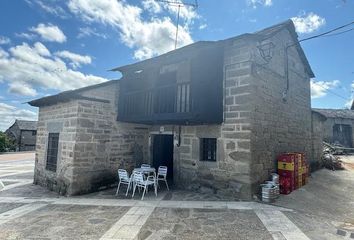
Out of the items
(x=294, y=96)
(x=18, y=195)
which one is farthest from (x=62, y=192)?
(x=294, y=96)

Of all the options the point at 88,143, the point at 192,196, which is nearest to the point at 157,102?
the point at 88,143

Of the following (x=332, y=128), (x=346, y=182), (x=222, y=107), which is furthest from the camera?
(x=332, y=128)

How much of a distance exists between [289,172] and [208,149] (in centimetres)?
263

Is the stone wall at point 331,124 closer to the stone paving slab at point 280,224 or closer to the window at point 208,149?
the window at point 208,149

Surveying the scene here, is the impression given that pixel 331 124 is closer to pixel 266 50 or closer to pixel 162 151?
pixel 266 50

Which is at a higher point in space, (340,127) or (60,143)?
(340,127)

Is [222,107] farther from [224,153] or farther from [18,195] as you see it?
[18,195]

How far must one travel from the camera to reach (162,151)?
1023cm

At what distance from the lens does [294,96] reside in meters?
9.34

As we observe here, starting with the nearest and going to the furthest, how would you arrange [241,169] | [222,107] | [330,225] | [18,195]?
[330,225]
[241,169]
[222,107]
[18,195]

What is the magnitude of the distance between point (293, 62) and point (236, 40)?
3942mm

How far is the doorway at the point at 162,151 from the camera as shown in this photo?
32.5 ft

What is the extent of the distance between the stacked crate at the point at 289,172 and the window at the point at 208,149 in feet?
7.28

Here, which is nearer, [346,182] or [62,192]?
[62,192]
